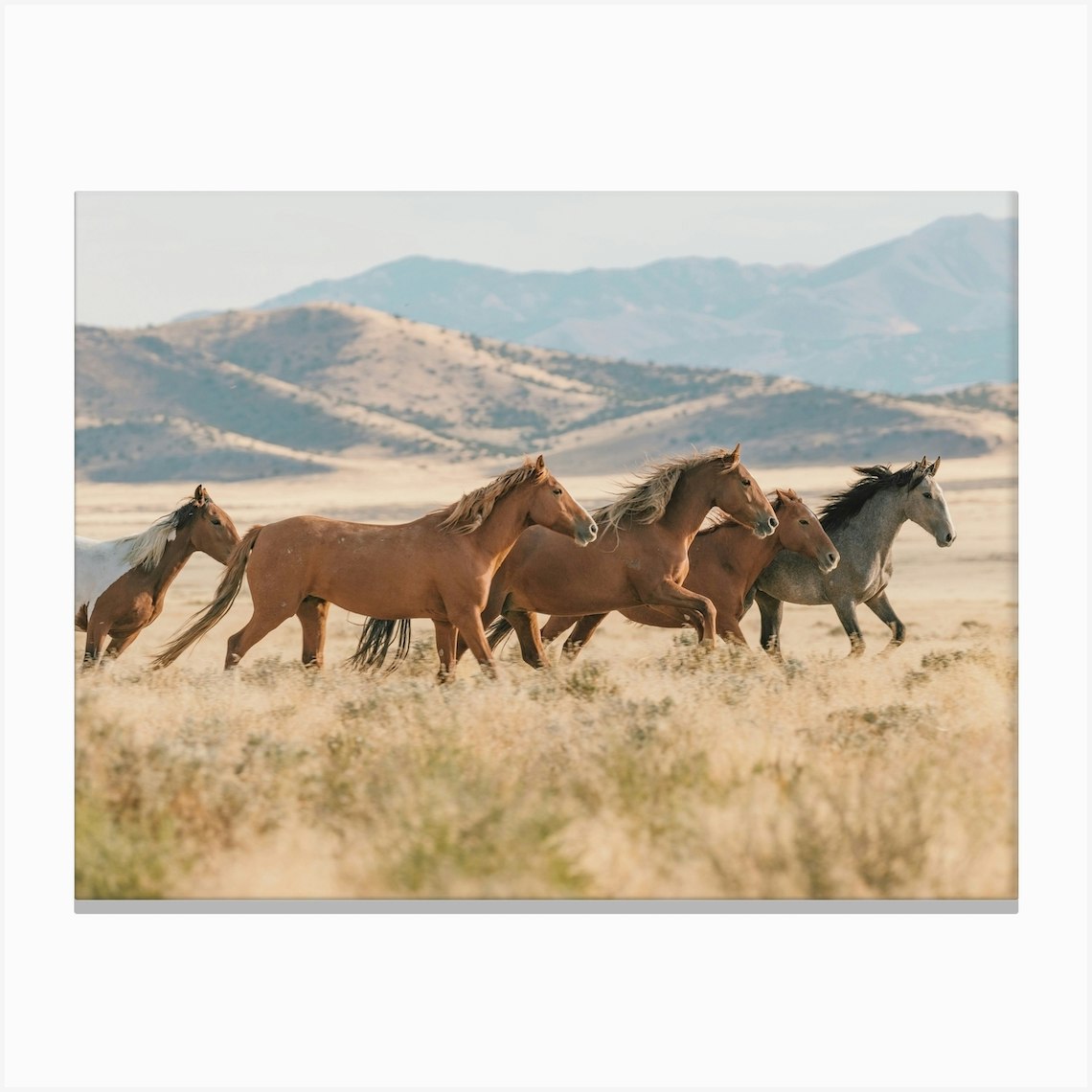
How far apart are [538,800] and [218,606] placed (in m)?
3.42

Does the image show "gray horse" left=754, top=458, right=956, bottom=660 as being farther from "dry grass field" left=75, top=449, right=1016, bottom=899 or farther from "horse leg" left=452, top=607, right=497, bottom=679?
"horse leg" left=452, top=607, right=497, bottom=679

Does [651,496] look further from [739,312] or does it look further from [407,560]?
[739,312]

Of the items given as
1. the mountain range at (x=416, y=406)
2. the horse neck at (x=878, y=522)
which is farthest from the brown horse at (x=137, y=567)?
the mountain range at (x=416, y=406)

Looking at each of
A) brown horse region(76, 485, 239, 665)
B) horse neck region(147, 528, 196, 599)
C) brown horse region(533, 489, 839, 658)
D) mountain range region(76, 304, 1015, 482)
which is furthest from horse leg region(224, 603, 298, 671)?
mountain range region(76, 304, 1015, 482)

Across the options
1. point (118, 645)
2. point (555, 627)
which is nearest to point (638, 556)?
point (555, 627)

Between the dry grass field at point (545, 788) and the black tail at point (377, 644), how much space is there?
1.27 meters

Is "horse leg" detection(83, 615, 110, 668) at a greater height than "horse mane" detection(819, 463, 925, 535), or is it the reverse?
"horse mane" detection(819, 463, 925, 535)

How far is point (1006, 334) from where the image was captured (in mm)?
8312

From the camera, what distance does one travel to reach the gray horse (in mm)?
11992

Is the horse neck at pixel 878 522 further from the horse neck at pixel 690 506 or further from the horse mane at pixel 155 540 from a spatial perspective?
the horse mane at pixel 155 540

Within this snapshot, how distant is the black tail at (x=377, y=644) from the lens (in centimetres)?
1086

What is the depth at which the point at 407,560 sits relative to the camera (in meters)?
9.59
